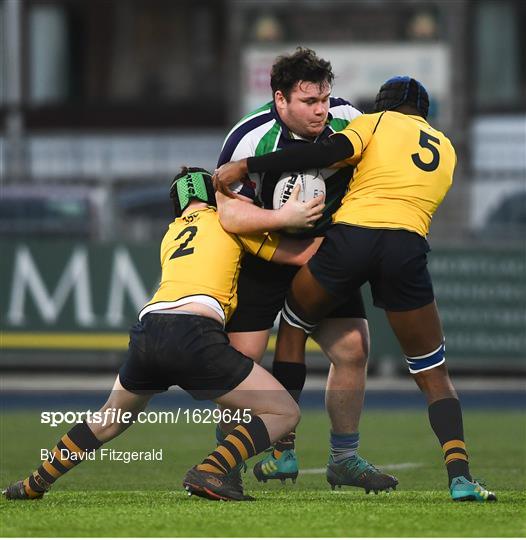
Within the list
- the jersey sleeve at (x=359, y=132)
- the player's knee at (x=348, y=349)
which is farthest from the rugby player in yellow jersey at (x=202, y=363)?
the player's knee at (x=348, y=349)

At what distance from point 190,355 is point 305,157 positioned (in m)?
1.01

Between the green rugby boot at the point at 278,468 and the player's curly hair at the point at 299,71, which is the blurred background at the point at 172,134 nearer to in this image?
the green rugby boot at the point at 278,468

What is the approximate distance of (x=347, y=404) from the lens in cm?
745

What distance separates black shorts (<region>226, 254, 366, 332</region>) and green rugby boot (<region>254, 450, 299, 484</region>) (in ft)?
2.02

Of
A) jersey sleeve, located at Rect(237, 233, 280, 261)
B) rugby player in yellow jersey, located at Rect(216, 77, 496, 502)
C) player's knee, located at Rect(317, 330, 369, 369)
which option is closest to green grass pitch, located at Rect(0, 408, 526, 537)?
rugby player in yellow jersey, located at Rect(216, 77, 496, 502)

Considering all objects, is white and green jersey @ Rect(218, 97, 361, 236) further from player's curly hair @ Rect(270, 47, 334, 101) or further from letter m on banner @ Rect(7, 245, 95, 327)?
letter m on banner @ Rect(7, 245, 95, 327)

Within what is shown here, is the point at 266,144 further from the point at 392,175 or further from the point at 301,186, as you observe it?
the point at 392,175

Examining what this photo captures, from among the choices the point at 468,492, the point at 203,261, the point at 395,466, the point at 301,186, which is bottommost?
the point at 395,466

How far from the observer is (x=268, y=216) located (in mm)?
6973

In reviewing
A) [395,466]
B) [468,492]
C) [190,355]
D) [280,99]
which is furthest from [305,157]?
[395,466]

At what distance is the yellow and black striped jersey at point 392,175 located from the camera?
6941 mm

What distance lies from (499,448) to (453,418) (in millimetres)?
4013

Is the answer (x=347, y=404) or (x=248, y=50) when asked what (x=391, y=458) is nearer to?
(x=347, y=404)

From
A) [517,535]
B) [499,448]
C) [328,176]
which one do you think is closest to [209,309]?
[328,176]
